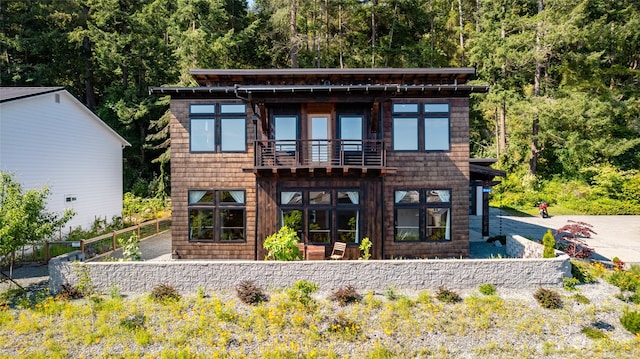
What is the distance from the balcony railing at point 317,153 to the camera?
1206 centimetres

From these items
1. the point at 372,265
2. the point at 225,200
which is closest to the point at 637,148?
the point at 372,265

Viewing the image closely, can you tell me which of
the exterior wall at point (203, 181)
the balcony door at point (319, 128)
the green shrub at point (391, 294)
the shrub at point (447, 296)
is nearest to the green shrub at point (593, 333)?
the shrub at point (447, 296)

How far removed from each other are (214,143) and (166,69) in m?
21.5

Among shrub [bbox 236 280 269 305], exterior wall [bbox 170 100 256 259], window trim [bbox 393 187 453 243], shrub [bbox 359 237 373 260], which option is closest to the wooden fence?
exterior wall [bbox 170 100 256 259]

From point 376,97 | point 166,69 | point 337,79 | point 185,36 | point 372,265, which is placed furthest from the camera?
point 166,69

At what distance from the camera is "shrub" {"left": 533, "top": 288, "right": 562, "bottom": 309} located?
9312 millimetres

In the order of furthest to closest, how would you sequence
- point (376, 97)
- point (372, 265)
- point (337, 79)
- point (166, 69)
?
point (166, 69) < point (337, 79) < point (376, 97) < point (372, 265)

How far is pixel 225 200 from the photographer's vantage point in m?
12.7

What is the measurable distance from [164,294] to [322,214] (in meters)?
5.81

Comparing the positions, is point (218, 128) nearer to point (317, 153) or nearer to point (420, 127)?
point (317, 153)

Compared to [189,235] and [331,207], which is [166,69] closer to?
[189,235]

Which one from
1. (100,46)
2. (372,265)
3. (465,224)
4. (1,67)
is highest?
(100,46)

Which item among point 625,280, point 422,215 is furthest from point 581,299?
point 422,215

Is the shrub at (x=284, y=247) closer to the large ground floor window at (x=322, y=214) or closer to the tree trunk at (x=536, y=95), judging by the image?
the large ground floor window at (x=322, y=214)
